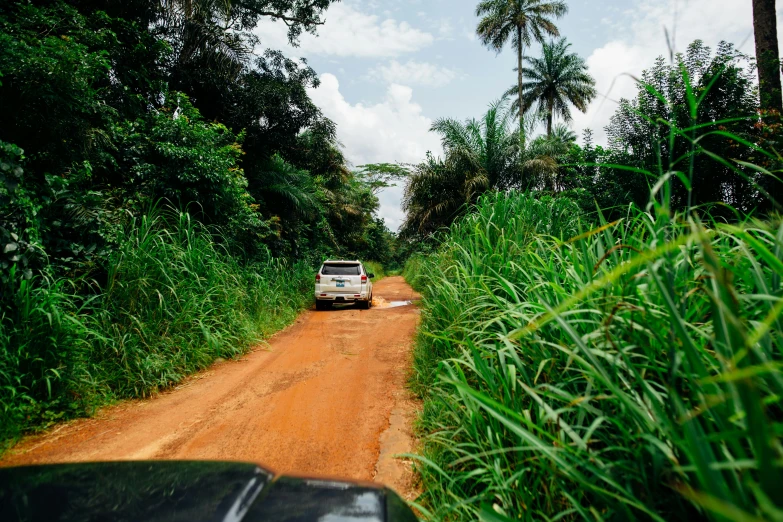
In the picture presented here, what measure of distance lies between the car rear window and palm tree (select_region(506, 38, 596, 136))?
71.7 ft

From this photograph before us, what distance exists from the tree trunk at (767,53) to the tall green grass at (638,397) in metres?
6.72

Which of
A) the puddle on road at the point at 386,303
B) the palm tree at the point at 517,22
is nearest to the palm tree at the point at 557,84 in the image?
the palm tree at the point at 517,22

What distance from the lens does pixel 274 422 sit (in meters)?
3.68

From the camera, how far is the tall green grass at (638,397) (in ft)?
2.99

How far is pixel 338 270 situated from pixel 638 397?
9.87 meters

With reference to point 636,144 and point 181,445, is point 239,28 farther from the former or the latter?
point 181,445

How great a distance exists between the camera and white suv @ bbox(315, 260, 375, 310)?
424 inches

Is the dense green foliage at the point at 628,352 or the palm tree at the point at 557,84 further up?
the palm tree at the point at 557,84

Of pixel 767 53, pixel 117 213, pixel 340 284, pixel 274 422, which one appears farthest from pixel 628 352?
pixel 340 284

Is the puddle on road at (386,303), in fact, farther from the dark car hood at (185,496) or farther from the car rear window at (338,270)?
the dark car hood at (185,496)

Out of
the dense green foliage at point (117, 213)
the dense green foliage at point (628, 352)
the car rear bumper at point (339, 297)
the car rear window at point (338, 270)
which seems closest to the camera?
the dense green foliage at point (628, 352)

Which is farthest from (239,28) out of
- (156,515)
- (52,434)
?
(156,515)

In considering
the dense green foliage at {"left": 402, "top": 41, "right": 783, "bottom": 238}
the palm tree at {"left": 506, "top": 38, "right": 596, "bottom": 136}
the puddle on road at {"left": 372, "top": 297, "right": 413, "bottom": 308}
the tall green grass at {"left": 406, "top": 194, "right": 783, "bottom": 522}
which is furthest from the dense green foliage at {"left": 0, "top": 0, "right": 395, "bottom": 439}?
the palm tree at {"left": 506, "top": 38, "right": 596, "bottom": 136}

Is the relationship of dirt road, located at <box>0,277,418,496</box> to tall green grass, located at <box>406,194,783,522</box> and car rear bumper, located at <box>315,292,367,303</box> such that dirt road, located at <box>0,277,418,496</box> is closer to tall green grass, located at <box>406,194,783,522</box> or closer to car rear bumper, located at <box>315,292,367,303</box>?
tall green grass, located at <box>406,194,783,522</box>
